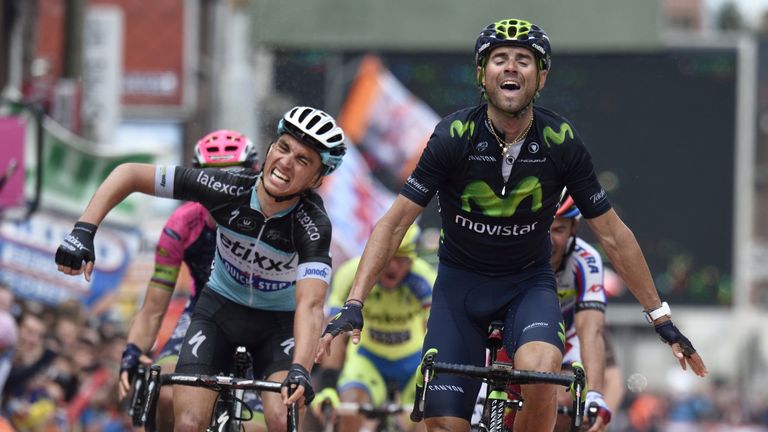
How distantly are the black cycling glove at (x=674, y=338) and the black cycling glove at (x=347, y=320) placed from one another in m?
1.63

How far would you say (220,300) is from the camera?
9.69 meters

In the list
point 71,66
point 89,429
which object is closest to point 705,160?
point 71,66

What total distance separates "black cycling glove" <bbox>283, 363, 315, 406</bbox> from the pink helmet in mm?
2680

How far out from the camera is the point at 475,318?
8.71m

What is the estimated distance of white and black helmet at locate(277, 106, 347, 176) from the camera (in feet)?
29.6

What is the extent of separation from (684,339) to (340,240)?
15.0m

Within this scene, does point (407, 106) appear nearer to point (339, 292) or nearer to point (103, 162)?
point (103, 162)

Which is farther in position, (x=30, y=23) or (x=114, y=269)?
(x=30, y=23)

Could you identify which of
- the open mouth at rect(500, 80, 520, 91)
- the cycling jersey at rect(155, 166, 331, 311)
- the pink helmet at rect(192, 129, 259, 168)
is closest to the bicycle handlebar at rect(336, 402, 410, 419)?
the pink helmet at rect(192, 129, 259, 168)

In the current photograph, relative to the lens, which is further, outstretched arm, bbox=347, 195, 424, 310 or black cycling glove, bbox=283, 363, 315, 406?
outstretched arm, bbox=347, 195, 424, 310

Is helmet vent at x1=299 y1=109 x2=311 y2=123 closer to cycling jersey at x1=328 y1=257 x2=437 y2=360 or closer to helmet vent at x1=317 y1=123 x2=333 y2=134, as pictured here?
helmet vent at x1=317 y1=123 x2=333 y2=134

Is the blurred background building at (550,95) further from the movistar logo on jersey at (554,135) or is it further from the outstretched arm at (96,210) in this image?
the movistar logo on jersey at (554,135)

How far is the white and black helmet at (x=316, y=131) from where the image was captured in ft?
29.6

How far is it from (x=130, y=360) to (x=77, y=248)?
1.90 meters
